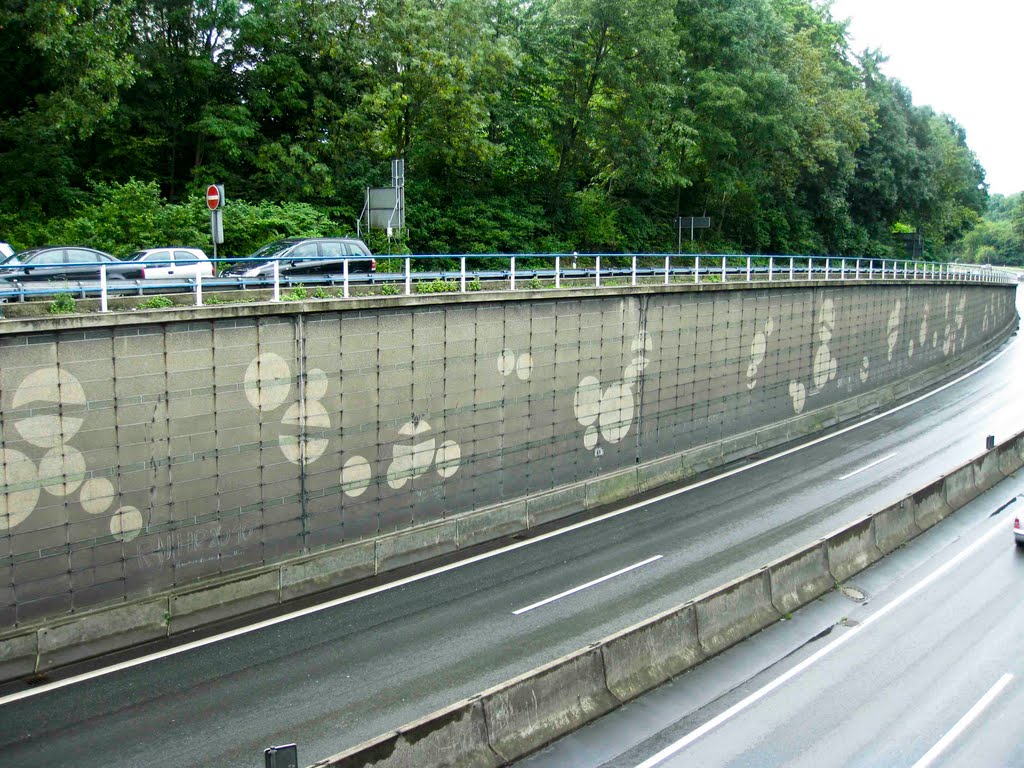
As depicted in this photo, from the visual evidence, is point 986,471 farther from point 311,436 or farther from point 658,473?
point 311,436

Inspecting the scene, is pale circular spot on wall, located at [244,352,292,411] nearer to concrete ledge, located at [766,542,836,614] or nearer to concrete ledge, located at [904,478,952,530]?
concrete ledge, located at [766,542,836,614]

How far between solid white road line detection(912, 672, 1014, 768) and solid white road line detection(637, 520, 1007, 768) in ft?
8.25

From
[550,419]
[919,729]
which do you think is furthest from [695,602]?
[550,419]

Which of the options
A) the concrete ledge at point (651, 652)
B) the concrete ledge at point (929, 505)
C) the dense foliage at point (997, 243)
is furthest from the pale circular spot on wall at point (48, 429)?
the dense foliage at point (997, 243)

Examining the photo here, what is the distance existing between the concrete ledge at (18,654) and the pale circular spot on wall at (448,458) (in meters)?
9.46

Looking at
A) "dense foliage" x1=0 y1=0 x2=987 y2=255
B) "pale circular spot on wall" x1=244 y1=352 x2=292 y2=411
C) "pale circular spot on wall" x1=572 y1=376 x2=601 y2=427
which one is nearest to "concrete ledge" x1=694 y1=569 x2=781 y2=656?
"pale circular spot on wall" x1=244 y1=352 x2=292 y2=411

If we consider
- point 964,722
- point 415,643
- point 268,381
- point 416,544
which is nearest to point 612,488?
point 416,544

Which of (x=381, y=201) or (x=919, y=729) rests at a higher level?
(x=381, y=201)

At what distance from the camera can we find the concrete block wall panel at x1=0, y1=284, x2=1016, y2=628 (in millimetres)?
15086

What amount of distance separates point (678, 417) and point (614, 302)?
5.05 m

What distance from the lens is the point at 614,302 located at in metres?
26.4

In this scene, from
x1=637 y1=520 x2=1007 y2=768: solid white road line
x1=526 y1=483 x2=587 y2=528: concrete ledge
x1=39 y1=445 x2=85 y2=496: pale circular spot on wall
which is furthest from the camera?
x1=526 y1=483 x2=587 y2=528: concrete ledge

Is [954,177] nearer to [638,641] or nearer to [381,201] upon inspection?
[381,201]

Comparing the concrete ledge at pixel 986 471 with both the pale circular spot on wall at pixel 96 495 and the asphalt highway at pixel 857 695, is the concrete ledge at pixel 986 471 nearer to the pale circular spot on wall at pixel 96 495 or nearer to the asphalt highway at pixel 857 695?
the asphalt highway at pixel 857 695
